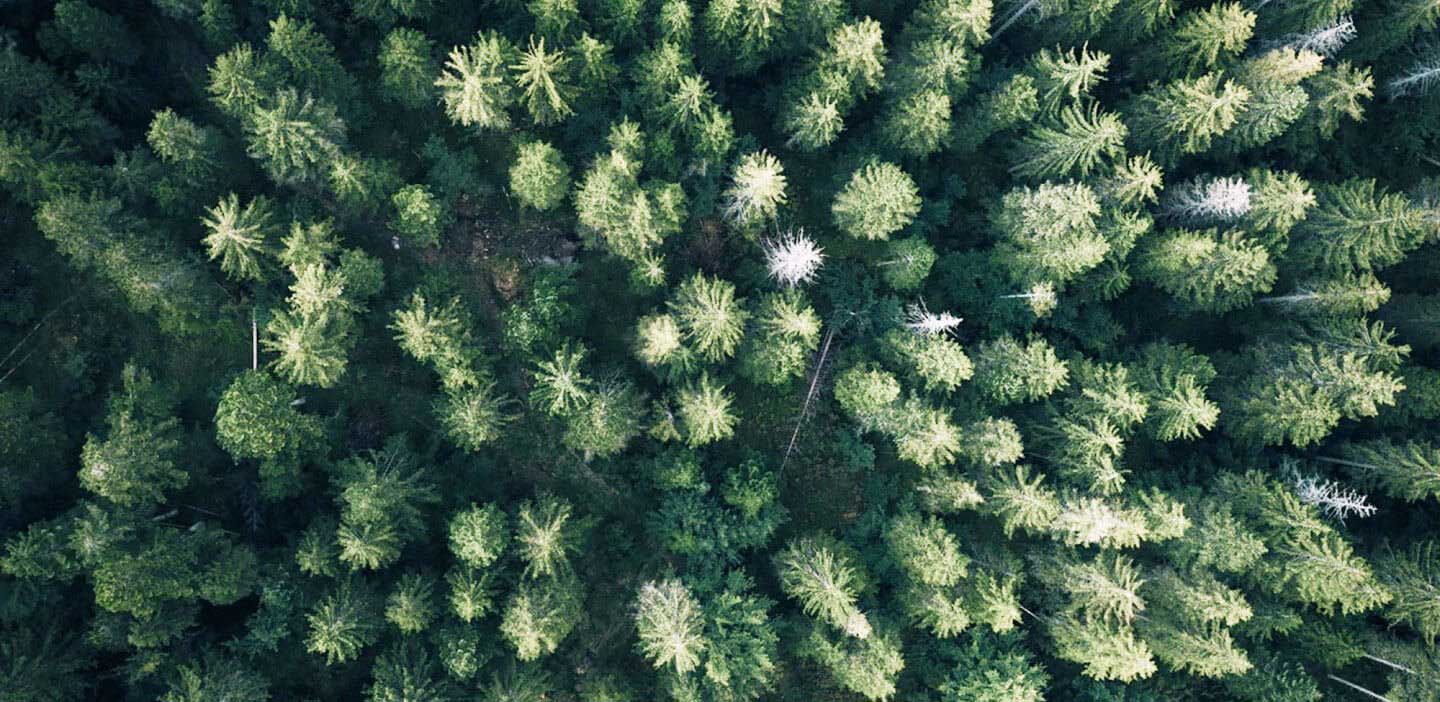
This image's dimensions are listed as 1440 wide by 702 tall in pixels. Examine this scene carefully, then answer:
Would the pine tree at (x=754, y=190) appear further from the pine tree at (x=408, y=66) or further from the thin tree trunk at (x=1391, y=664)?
the thin tree trunk at (x=1391, y=664)

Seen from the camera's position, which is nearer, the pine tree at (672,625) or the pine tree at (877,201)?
the pine tree at (672,625)

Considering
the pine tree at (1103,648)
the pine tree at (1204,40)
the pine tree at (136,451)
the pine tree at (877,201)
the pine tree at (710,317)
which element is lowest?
the pine tree at (1103,648)

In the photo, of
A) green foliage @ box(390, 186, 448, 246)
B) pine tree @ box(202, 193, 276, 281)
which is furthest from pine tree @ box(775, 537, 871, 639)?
pine tree @ box(202, 193, 276, 281)

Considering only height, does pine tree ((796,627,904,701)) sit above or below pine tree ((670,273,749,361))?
below

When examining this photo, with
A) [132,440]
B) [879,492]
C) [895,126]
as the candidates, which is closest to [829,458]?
[879,492]

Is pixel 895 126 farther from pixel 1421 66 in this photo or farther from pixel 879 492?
pixel 1421 66

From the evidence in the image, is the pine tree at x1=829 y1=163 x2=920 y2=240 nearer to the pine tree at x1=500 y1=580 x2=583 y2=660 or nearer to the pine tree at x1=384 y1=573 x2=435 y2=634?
Answer: the pine tree at x1=500 y1=580 x2=583 y2=660

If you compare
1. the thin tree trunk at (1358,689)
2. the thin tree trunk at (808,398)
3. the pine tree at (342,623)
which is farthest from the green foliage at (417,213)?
the thin tree trunk at (1358,689)

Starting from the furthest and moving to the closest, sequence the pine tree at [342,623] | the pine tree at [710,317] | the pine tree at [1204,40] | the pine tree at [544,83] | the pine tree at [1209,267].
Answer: the pine tree at [1209,267]
the pine tree at [1204,40]
the pine tree at [710,317]
the pine tree at [544,83]
the pine tree at [342,623]

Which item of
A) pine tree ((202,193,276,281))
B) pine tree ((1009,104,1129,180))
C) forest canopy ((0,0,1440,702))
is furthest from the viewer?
pine tree ((1009,104,1129,180))
